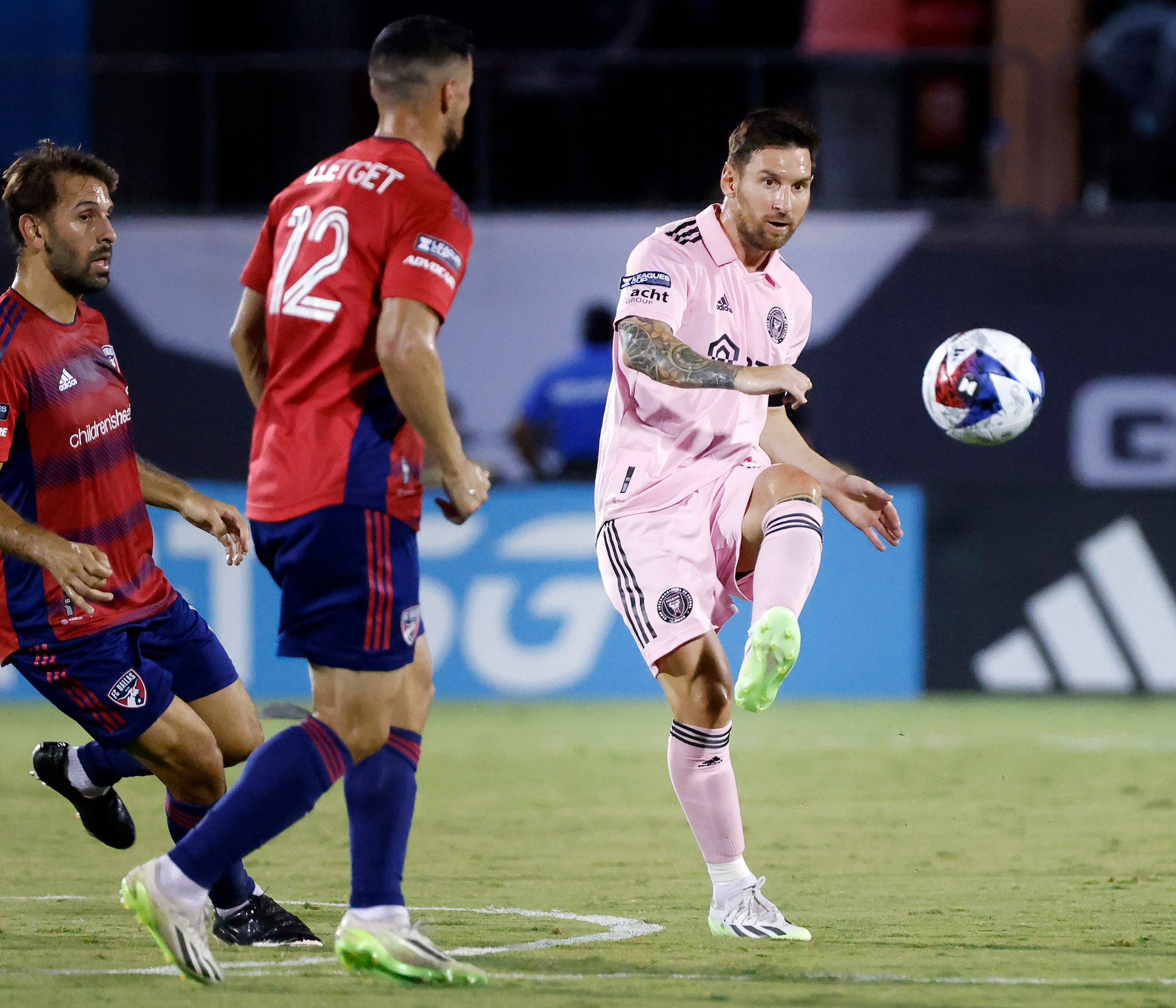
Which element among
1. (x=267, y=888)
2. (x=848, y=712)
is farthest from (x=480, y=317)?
(x=267, y=888)

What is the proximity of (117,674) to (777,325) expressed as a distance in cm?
228

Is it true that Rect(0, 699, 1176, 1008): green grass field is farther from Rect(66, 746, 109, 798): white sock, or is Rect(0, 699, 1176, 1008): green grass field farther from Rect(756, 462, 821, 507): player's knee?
Rect(756, 462, 821, 507): player's knee

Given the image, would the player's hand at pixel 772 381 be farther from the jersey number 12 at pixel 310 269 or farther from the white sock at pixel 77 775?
the white sock at pixel 77 775

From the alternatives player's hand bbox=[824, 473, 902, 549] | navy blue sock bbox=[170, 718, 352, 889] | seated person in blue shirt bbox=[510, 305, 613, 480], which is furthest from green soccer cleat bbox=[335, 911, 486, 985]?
seated person in blue shirt bbox=[510, 305, 613, 480]

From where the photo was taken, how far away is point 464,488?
426 centimetres

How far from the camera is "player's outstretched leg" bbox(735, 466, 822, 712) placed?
5.00 metres

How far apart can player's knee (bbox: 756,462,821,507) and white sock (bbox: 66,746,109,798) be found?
225cm

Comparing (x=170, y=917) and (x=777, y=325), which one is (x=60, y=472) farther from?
(x=777, y=325)

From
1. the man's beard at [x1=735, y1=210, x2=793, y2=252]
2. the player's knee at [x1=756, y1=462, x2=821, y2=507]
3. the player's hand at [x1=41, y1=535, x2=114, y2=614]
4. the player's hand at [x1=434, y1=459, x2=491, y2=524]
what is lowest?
the player's hand at [x1=41, y1=535, x2=114, y2=614]

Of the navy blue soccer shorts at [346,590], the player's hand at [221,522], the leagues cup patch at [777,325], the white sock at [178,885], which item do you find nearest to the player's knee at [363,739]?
the navy blue soccer shorts at [346,590]

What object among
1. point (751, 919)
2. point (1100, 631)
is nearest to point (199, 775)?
point (751, 919)

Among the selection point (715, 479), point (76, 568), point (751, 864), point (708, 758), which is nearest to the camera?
point (76, 568)

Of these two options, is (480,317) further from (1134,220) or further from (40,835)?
(40,835)

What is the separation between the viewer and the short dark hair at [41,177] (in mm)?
5188
